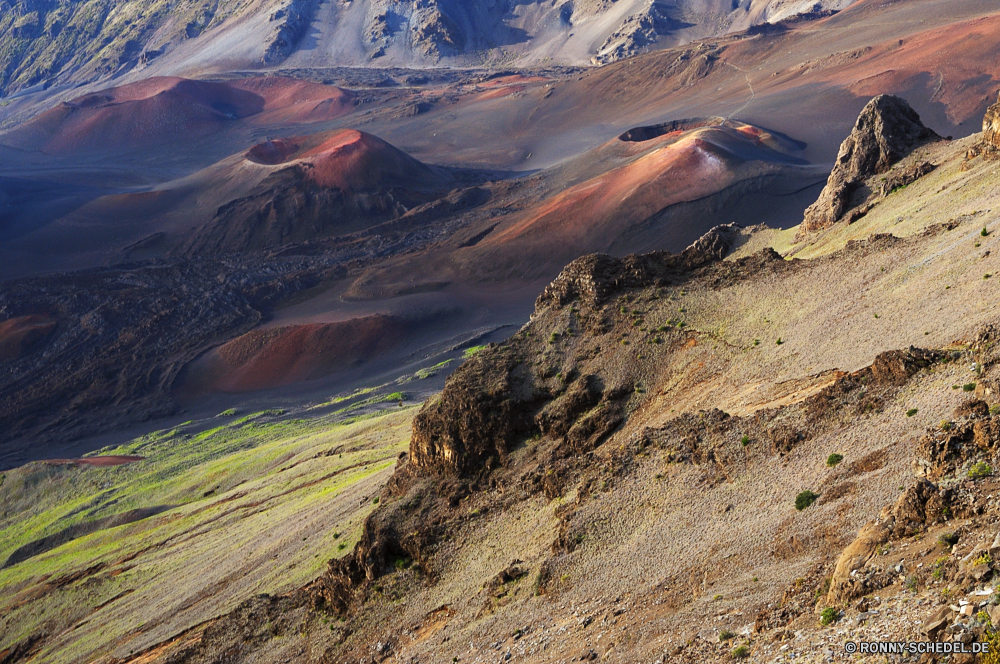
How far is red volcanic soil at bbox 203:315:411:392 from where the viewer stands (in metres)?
75.0

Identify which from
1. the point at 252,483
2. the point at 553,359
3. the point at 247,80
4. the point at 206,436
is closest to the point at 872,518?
the point at 553,359

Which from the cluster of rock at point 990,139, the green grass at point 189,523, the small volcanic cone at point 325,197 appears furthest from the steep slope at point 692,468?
the small volcanic cone at point 325,197

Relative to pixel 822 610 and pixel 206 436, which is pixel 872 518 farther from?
pixel 206 436

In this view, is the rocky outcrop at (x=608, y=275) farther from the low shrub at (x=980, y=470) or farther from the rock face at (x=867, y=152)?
the low shrub at (x=980, y=470)

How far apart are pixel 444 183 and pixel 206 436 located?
6295 cm

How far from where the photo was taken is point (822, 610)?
516 inches

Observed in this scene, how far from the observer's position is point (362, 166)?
111625 millimetres

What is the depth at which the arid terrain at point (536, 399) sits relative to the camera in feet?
55.6

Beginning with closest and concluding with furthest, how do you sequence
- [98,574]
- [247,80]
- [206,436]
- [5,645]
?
[5,645] < [98,574] < [206,436] < [247,80]

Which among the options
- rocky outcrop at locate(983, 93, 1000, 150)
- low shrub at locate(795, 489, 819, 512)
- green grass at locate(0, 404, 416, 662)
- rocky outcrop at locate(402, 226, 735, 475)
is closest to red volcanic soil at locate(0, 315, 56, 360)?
green grass at locate(0, 404, 416, 662)

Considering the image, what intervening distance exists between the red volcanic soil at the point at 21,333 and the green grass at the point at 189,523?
96.0 ft

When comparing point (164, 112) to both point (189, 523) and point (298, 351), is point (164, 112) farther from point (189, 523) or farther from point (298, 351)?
point (189, 523)

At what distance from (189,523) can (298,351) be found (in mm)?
35760

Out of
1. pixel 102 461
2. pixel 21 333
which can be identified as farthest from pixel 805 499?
pixel 21 333
